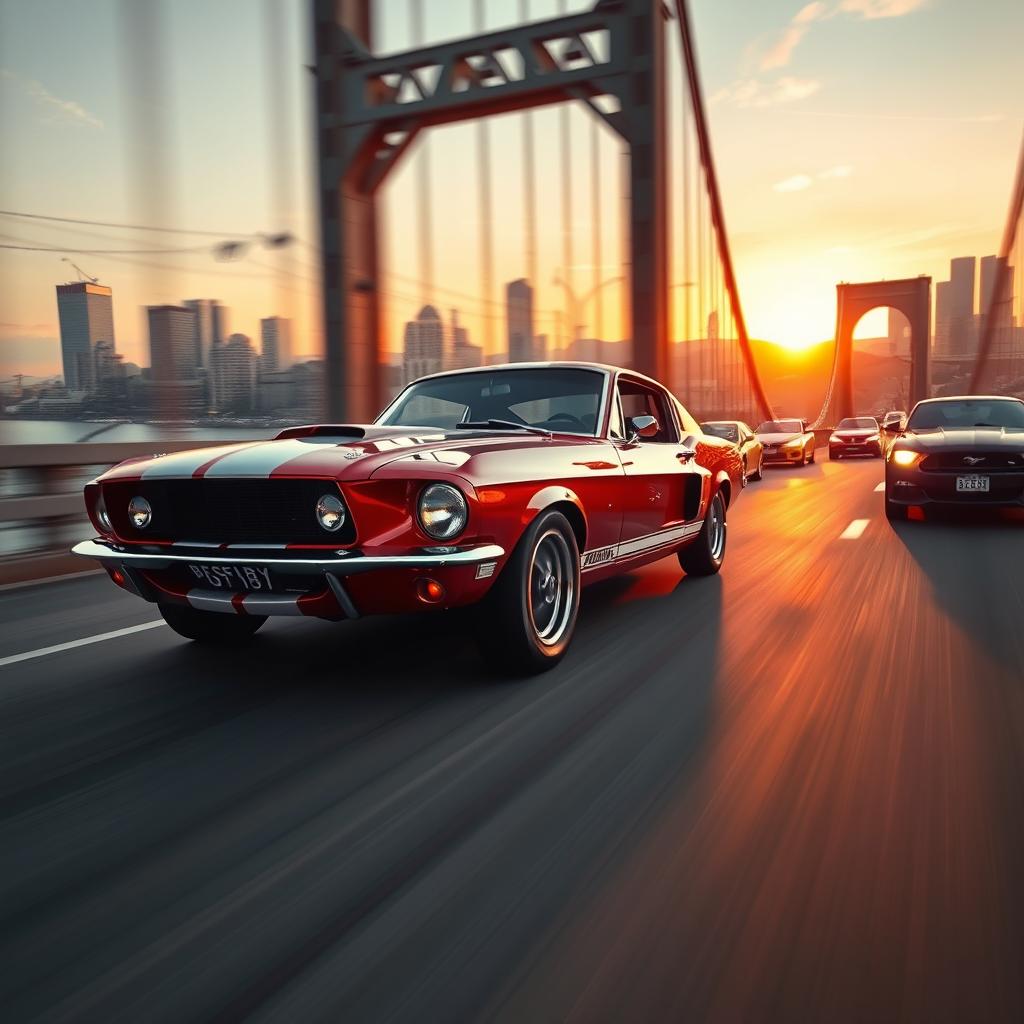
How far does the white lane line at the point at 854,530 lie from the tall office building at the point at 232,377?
6573mm

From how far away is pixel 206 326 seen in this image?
11.2m

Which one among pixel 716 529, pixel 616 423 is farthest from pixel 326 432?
pixel 716 529

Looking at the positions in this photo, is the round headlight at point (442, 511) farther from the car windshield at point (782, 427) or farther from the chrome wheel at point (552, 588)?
the car windshield at point (782, 427)

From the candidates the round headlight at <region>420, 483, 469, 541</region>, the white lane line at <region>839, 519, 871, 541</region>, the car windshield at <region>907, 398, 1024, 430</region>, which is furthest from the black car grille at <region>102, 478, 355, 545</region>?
the car windshield at <region>907, 398, 1024, 430</region>

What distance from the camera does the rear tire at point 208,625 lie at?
447 centimetres

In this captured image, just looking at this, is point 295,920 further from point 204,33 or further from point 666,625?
point 204,33

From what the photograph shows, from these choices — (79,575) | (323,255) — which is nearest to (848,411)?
(323,255)

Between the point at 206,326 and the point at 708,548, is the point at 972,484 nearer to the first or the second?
the point at 708,548

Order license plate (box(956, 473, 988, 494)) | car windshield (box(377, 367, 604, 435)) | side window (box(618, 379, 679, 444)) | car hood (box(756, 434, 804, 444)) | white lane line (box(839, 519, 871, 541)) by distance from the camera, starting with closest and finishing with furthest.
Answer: car windshield (box(377, 367, 604, 435)), side window (box(618, 379, 679, 444)), white lane line (box(839, 519, 871, 541)), license plate (box(956, 473, 988, 494)), car hood (box(756, 434, 804, 444))

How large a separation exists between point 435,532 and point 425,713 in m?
0.67

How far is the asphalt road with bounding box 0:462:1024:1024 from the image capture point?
5.67 feet

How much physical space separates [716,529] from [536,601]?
292cm

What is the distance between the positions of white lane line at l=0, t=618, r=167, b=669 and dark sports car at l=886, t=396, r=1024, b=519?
7410 mm

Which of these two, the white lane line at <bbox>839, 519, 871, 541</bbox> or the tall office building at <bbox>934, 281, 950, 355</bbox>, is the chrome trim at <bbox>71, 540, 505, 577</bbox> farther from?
the tall office building at <bbox>934, 281, 950, 355</bbox>
